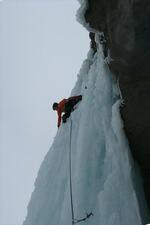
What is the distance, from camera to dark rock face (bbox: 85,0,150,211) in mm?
5129

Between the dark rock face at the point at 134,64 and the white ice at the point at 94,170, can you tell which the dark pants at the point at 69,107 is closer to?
the white ice at the point at 94,170

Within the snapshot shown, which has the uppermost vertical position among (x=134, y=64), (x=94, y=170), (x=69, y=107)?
(x=69, y=107)

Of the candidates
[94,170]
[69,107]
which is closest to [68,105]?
[69,107]

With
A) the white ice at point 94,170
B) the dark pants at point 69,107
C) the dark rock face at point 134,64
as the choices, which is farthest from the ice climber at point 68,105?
the dark rock face at point 134,64

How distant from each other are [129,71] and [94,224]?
1988 mm

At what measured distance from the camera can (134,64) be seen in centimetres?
531

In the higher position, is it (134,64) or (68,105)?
(68,105)

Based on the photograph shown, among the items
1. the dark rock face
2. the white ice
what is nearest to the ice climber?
the white ice

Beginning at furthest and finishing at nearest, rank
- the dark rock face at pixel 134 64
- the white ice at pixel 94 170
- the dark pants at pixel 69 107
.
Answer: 1. the dark pants at pixel 69 107
2. the white ice at pixel 94 170
3. the dark rock face at pixel 134 64

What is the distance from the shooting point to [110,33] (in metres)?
5.71

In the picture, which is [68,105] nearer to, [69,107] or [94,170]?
[69,107]

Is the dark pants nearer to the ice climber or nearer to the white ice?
the ice climber

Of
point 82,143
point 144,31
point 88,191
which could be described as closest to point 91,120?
point 82,143

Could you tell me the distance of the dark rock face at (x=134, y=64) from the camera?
5129mm
